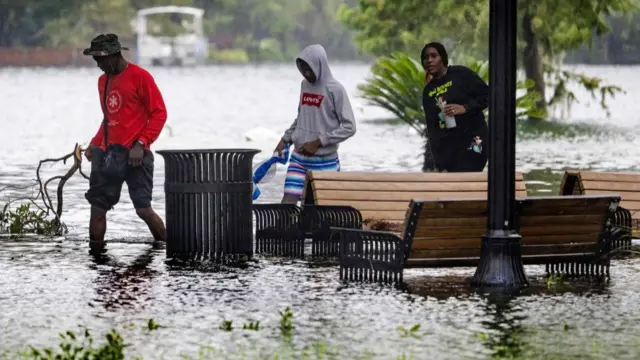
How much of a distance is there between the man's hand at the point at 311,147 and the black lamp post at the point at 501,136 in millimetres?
2836

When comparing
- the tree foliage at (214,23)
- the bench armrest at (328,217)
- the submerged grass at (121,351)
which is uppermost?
the tree foliage at (214,23)

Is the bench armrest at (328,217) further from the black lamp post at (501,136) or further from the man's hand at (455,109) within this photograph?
the black lamp post at (501,136)

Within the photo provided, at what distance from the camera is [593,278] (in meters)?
12.2

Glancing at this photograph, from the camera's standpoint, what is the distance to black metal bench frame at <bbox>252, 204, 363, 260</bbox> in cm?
1337

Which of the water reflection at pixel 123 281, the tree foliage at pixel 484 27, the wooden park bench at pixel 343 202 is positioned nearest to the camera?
the water reflection at pixel 123 281

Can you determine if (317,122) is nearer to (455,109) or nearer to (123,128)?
(455,109)

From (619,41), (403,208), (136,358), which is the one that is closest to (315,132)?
(403,208)

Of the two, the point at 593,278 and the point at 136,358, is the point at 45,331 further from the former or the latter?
the point at 593,278

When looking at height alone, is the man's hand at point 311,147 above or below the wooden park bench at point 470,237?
above

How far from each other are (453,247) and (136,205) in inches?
126

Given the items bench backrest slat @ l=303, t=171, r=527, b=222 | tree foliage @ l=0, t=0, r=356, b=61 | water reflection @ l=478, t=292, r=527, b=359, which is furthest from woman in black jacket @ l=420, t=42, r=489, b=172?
tree foliage @ l=0, t=0, r=356, b=61

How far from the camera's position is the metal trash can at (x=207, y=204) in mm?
13227

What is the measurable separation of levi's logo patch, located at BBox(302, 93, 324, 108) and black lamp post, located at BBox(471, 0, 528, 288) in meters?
2.96

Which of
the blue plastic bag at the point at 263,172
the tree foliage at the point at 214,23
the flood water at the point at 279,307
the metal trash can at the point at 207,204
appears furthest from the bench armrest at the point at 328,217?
the tree foliage at the point at 214,23
